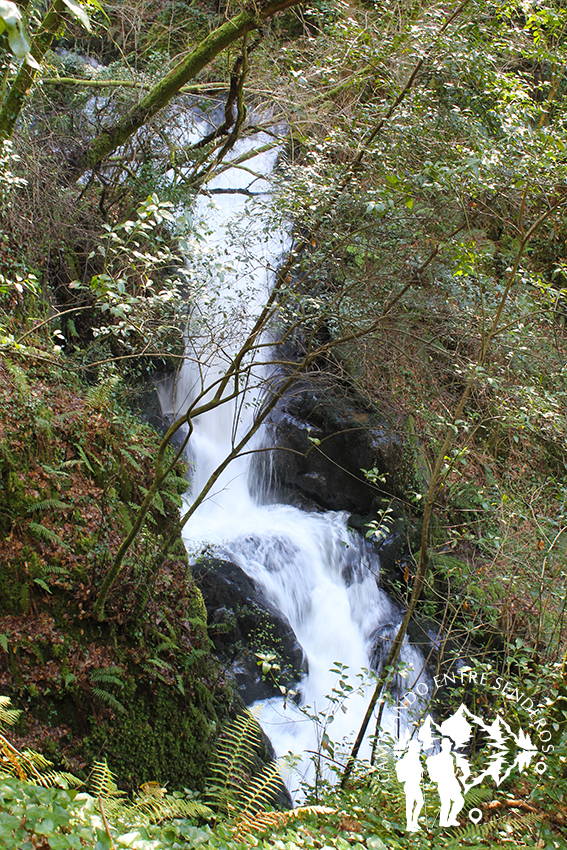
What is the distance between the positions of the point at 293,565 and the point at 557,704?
5.01 m

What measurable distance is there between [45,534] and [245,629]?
10.1ft

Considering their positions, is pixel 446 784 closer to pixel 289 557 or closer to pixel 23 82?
pixel 289 557

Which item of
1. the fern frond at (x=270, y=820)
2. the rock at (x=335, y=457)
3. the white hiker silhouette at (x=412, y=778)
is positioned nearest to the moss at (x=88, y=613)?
the fern frond at (x=270, y=820)

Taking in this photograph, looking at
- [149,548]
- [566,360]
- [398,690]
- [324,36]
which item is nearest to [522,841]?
[149,548]

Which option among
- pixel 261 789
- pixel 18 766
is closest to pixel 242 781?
pixel 261 789

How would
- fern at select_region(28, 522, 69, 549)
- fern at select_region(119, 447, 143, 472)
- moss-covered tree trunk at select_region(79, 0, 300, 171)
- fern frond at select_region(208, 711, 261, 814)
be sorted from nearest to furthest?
fern frond at select_region(208, 711, 261, 814), fern at select_region(28, 522, 69, 549), moss-covered tree trunk at select_region(79, 0, 300, 171), fern at select_region(119, 447, 143, 472)

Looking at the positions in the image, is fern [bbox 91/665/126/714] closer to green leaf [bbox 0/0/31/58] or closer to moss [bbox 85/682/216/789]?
moss [bbox 85/682/216/789]

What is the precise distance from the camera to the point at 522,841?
2.69 metres

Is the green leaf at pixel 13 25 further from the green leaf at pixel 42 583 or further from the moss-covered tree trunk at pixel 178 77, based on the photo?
the moss-covered tree trunk at pixel 178 77

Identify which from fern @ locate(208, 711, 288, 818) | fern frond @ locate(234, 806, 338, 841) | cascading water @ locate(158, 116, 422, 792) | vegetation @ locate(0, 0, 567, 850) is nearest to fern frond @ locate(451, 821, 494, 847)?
vegetation @ locate(0, 0, 567, 850)

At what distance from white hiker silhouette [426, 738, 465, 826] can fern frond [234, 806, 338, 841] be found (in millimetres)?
593

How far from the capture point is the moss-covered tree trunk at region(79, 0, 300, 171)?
17.9 ft

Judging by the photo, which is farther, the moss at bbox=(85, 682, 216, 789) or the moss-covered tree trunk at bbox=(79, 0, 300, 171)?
the moss-covered tree trunk at bbox=(79, 0, 300, 171)

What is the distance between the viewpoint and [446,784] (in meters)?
3.08
